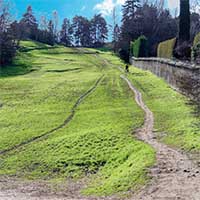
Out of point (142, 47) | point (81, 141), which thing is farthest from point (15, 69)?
point (81, 141)

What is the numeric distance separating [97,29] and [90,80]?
90.8 meters

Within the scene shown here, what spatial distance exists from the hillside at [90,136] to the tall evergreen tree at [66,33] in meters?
97.1

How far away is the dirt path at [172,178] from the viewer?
8.82m

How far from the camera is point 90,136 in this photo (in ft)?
48.9

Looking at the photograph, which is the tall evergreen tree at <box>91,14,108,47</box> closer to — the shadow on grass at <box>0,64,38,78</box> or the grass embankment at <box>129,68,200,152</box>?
the shadow on grass at <box>0,64,38,78</box>

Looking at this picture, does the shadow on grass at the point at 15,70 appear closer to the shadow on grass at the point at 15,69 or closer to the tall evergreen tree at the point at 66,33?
the shadow on grass at the point at 15,69

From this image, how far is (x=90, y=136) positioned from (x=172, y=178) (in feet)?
18.3

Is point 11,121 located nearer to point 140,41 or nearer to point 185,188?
point 185,188

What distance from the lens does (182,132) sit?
46.2 ft

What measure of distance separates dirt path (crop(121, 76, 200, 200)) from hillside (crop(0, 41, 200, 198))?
260 millimetres

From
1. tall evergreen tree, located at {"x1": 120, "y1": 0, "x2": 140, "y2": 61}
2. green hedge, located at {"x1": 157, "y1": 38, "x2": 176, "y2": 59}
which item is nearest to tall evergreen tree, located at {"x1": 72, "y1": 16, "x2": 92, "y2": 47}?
tall evergreen tree, located at {"x1": 120, "y1": 0, "x2": 140, "y2": 61}

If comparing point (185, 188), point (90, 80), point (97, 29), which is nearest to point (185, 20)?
point (90, 80)

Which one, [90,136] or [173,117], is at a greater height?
[173,117]

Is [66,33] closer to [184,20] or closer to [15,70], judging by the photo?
[15,70]
